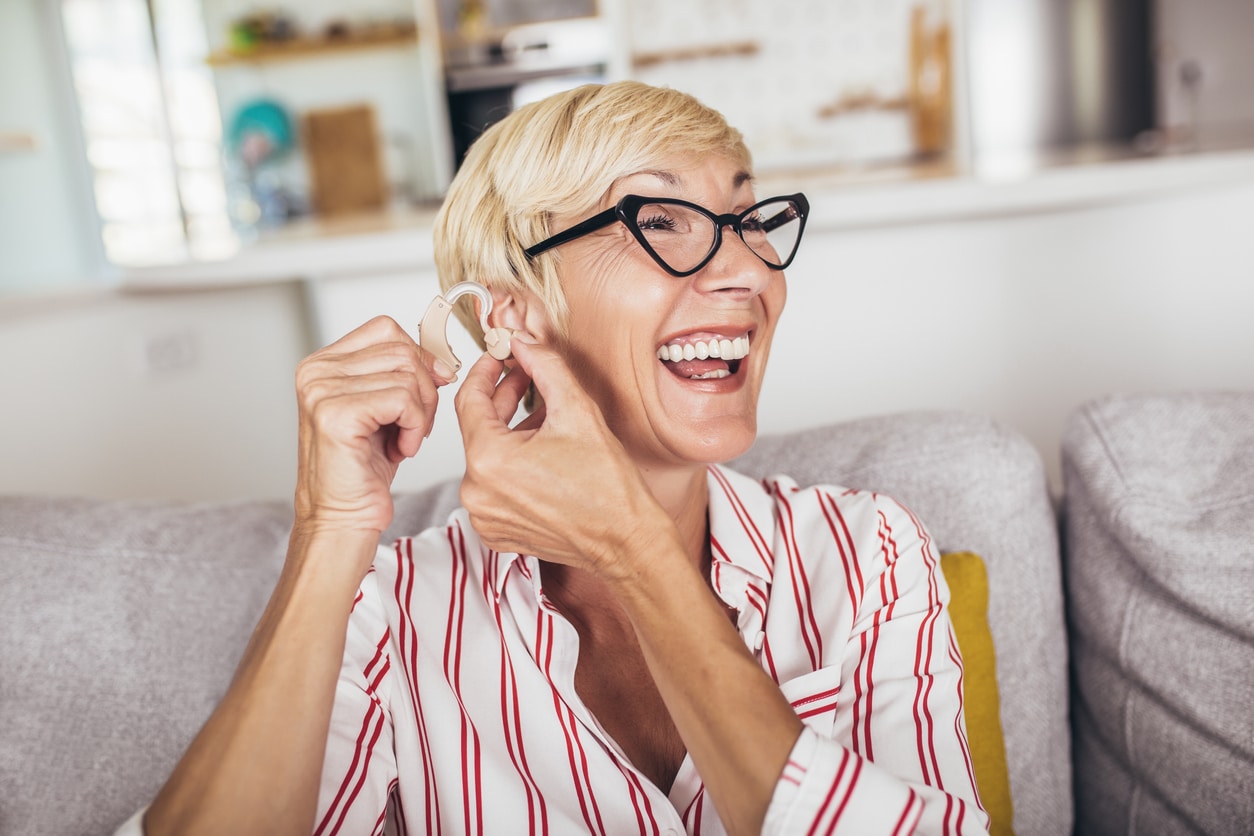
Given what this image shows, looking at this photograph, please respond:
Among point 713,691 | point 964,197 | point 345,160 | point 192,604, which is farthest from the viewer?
point 345,160

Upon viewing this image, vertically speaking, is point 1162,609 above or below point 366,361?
below

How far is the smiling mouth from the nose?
0.22 ft

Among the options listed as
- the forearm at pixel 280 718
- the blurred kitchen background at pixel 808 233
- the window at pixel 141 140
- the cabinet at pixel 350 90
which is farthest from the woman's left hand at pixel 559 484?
the cabinet at pixel 350 90

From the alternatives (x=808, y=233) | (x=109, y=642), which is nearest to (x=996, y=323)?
(x=808, y=233)

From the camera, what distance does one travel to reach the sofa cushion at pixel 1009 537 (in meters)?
1.34

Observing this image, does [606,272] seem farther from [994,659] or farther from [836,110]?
[836,110]

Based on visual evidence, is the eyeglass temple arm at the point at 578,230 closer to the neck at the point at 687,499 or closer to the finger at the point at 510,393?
the finger at the point at 510,393

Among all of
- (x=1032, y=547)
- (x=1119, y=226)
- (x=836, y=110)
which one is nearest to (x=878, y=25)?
(x=836, y=110)

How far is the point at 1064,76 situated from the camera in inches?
202

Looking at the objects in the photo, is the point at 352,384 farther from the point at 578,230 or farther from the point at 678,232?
the point at 678,232

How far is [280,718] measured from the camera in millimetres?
894

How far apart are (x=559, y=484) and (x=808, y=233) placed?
1451 mm

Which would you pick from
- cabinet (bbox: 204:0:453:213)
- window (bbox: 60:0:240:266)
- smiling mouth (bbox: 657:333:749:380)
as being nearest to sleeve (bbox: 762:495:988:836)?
smiling mouth (bbox: 657:333:749:380)

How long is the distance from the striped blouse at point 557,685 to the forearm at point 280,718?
9 cm
